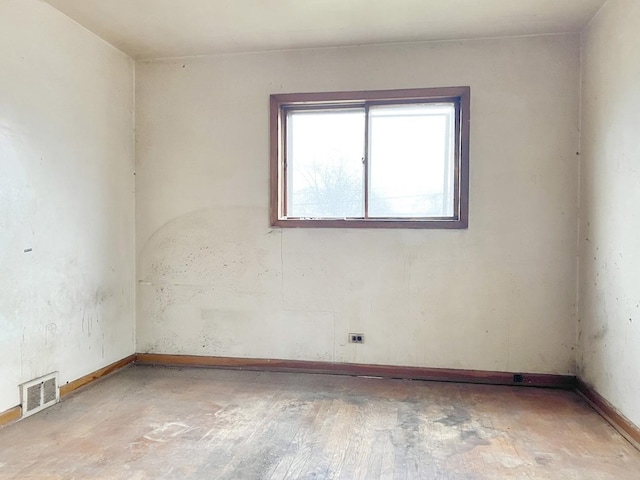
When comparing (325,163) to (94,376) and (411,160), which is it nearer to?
(411,160)

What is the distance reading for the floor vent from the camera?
99.5 inches

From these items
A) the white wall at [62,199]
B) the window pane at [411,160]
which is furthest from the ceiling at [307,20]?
the window pane at [411,160]

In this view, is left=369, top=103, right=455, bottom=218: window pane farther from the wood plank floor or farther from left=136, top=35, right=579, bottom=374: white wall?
the wood plank floor

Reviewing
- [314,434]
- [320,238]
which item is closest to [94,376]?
[314,434]

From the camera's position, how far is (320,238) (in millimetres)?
3336

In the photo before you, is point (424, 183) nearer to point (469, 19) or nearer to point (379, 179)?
point (379, 179)

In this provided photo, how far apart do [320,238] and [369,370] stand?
1.10m

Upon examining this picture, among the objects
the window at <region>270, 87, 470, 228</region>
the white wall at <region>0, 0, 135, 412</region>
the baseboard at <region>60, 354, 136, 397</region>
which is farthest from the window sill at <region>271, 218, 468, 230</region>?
the baseboard at <region>60, 354, 136, 397</region>

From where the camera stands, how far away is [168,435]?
7.55ft

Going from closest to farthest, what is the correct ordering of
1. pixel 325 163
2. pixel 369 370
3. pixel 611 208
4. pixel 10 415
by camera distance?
pixel 10 415 < pixel 611 208 < pixel 369 370 < pixel 325 163

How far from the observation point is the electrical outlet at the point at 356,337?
10.8ft

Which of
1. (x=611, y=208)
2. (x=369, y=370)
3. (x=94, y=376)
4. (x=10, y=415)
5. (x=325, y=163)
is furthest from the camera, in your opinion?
(x=325, y=163)

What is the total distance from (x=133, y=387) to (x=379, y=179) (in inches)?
94.8

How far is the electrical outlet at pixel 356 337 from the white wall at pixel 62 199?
6.15 ft
